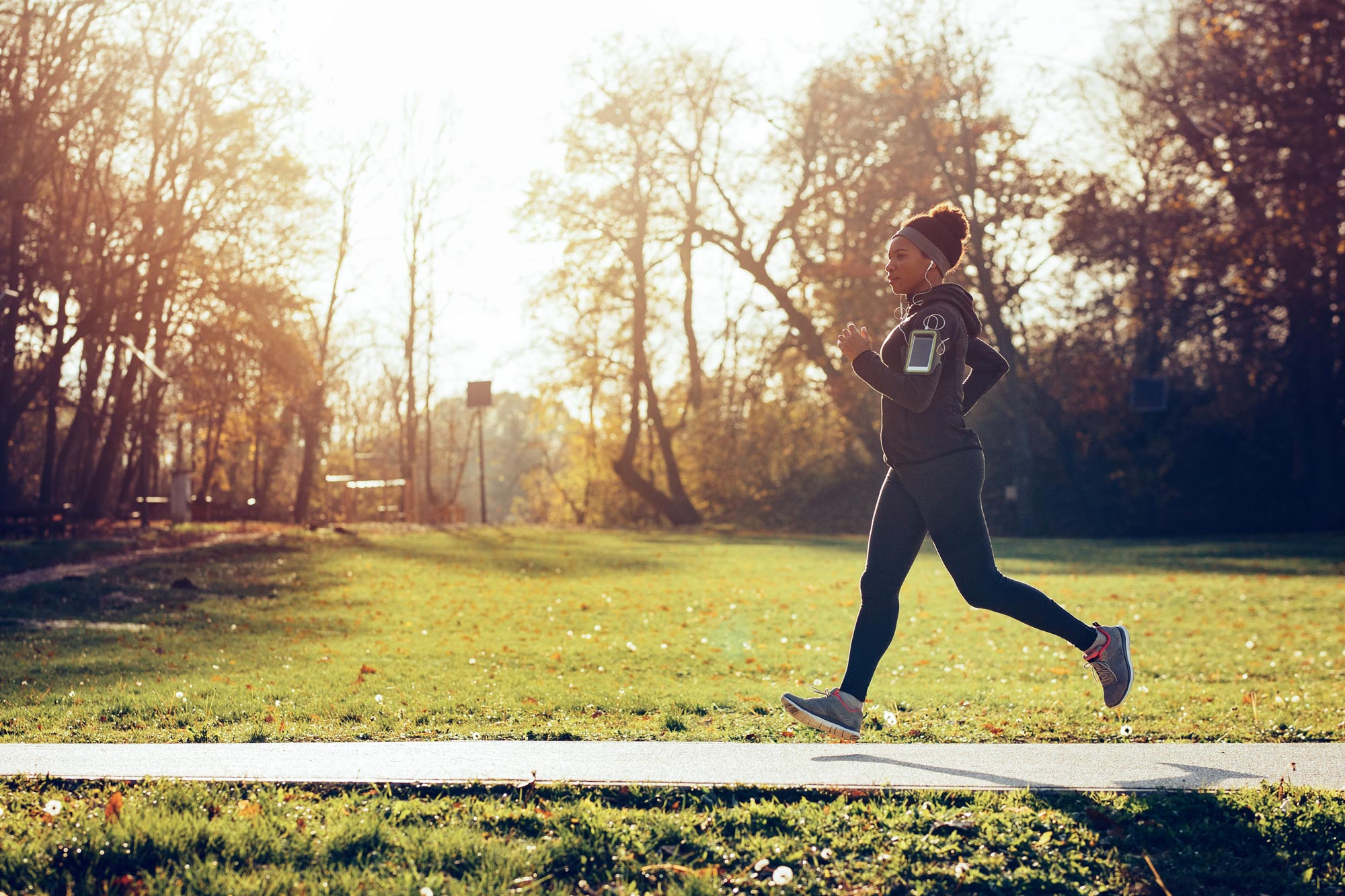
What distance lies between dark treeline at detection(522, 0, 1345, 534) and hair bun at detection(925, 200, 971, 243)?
2559 centimetres

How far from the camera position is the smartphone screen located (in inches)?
192

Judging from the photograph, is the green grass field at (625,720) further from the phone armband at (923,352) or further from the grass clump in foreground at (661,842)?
the phone armband at (923,352)

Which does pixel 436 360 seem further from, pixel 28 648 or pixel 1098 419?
pixel 28 648

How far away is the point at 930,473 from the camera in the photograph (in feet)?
16.5

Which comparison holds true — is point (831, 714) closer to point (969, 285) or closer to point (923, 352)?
point (923, 352)

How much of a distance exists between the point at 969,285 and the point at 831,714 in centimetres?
3167

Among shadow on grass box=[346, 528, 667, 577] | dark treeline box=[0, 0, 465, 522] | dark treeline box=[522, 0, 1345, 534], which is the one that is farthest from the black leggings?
dark treeline box=[522, 0, 1345, 534]

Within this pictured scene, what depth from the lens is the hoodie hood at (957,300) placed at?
5129mm

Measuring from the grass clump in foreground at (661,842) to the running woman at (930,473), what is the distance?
2.73 ft

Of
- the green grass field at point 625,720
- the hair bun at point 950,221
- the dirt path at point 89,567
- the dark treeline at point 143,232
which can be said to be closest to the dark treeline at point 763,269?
the dark treeline at point 143,232

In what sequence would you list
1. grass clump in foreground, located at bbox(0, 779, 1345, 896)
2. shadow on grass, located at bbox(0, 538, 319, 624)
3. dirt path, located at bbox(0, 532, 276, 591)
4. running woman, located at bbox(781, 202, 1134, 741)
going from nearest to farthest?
grass clump in foreground, located at bbox(0, 779, 1345, 896), running woman, located at bbox(781, 202, 1134, 741), shadow on grass, located at bbox(0, 538, 319, 624), dirt path, located at bbox(0, 532, 276, 591)

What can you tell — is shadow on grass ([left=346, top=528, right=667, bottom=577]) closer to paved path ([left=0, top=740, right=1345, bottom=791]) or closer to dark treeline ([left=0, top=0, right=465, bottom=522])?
dark treeline ([left=0, top=0, right=465, bottom=522])

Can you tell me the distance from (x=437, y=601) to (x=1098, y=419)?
81.1 feet

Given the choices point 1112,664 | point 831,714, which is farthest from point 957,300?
point 831,714
